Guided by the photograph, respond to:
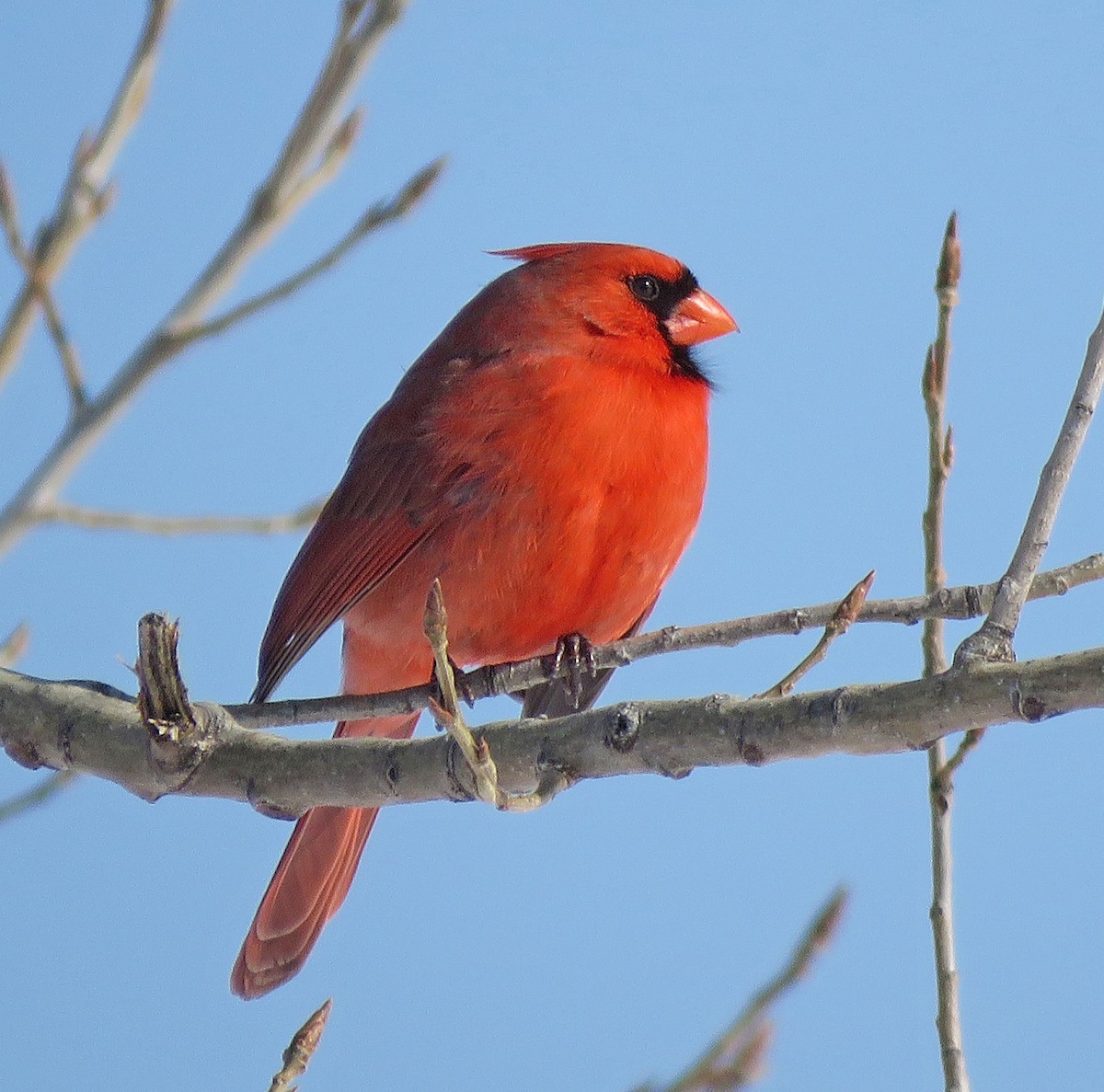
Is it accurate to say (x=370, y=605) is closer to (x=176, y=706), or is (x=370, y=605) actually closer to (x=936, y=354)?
(x=176, y=706)

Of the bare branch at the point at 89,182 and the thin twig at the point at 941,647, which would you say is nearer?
the thin twig at the point at 941,647

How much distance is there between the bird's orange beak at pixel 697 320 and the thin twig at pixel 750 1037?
1263 millimetres

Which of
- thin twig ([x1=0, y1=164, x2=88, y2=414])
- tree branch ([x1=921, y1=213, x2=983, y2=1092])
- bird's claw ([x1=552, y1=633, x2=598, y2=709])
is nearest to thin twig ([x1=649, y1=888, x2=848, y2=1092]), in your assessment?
tree branch ([x1=921, y1=213, x2=983, y2=1092])

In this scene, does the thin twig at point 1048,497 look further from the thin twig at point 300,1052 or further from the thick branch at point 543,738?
the thin twig at point 300,1052

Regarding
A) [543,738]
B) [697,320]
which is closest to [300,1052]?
[543,738]

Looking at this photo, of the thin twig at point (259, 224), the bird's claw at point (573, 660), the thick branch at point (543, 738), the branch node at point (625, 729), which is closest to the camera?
the thick branch at point (543, 738)

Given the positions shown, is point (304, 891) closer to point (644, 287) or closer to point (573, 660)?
point (573, 660)

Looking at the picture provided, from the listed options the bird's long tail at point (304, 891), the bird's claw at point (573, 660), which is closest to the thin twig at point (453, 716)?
the bird's claw at point (573, 660)

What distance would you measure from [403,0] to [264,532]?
2.67 feet

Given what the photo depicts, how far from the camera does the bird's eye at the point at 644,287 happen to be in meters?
2.56

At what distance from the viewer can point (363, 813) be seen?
2686 millimetres

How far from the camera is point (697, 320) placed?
257 centimetres

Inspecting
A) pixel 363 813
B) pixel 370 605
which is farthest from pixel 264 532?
pixel 363 813

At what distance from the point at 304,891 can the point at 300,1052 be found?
3.77 feet
